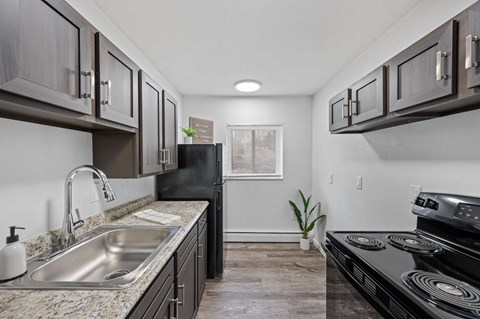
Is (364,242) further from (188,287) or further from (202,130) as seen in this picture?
(202,130)

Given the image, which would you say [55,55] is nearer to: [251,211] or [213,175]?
[213,175]

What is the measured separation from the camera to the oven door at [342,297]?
1.05 m

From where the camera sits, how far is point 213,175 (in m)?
2.75

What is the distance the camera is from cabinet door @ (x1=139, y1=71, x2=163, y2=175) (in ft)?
5.87

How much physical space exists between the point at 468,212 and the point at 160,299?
1.54 m

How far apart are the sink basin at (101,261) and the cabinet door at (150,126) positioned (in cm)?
46

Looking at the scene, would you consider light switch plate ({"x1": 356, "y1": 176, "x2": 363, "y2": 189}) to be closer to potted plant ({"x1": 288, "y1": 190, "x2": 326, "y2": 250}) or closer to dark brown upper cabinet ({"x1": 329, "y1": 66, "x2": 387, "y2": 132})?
dark brown upper cabinet ({"x1": 329, "y1": 66, "x2": 387, "y2": 132})

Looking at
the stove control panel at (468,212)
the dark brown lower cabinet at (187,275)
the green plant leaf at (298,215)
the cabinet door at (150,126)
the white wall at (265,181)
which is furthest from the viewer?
the white wall at (265,181)

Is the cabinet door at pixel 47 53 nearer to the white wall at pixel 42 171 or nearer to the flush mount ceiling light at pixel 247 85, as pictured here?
the white wall at pixel 42 171

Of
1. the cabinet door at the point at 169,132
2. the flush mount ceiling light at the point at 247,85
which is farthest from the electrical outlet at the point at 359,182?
the cabinet door at the point at 169,132

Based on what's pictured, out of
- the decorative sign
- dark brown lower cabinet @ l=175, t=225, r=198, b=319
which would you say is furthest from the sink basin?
the decorative sign

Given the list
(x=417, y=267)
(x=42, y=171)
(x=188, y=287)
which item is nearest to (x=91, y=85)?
(x=42, y=171)

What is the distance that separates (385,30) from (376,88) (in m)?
0.80

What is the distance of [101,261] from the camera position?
152 cm
